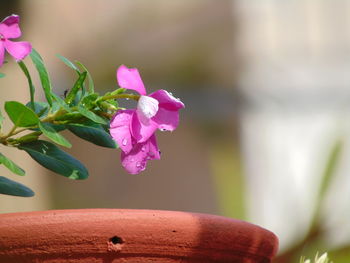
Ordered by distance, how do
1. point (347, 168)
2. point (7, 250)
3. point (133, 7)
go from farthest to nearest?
1. point (133, 7)
2. point (347, 168)
3. point (7, 250)

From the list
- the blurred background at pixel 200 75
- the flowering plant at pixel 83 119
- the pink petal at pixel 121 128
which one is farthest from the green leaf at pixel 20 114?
the blurred background at pixel 200 75

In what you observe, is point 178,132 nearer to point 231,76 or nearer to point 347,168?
point 231,76

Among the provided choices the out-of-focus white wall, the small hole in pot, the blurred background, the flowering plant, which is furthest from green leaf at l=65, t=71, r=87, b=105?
the out-of-focus white wall

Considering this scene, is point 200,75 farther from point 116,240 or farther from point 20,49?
point 116,240

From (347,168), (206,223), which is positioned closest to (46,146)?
(206,223)

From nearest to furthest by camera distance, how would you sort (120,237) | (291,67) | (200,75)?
(120,237) < (291,67) < (200,75)

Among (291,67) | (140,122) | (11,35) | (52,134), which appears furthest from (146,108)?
(291,67)
